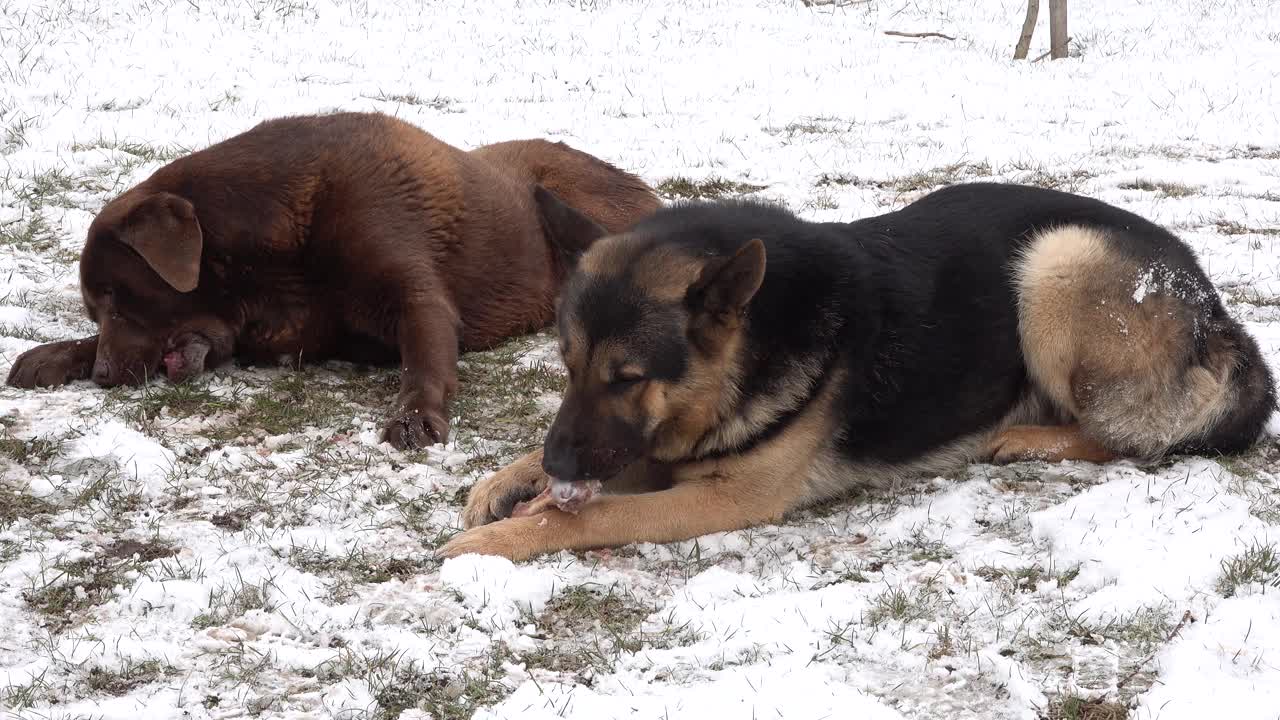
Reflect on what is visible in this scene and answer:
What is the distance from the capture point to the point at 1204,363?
→ 447cm

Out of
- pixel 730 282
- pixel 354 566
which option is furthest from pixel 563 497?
pixel 730 282

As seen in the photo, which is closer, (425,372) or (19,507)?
(19,507)

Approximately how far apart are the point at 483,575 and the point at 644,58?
12.5 meters

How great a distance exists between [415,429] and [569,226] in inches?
46.4

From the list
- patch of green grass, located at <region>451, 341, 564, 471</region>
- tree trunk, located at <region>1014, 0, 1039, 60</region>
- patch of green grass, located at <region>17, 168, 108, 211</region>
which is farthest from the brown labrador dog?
tree trunk, located at <region>1014, 0, 1039, 60</region>

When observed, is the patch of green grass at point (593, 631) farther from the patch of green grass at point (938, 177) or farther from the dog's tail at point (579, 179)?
the patch of green grass at point (938, 177)

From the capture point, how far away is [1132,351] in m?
4.44

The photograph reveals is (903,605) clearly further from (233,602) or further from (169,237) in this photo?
(169,237)

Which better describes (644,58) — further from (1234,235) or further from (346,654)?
(346,654)

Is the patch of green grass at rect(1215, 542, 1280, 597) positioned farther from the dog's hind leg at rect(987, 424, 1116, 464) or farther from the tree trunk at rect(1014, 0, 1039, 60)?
the tree trunk at rect(1014, 0, 1039, 60)

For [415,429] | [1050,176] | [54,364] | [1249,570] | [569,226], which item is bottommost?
[54,364]

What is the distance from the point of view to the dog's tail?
684cm

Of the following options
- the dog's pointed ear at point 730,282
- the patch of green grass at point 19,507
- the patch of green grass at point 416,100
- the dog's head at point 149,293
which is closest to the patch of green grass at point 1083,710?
the dog's pointed ear at point 730,282

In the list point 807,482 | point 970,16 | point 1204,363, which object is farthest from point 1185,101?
point 807,482
